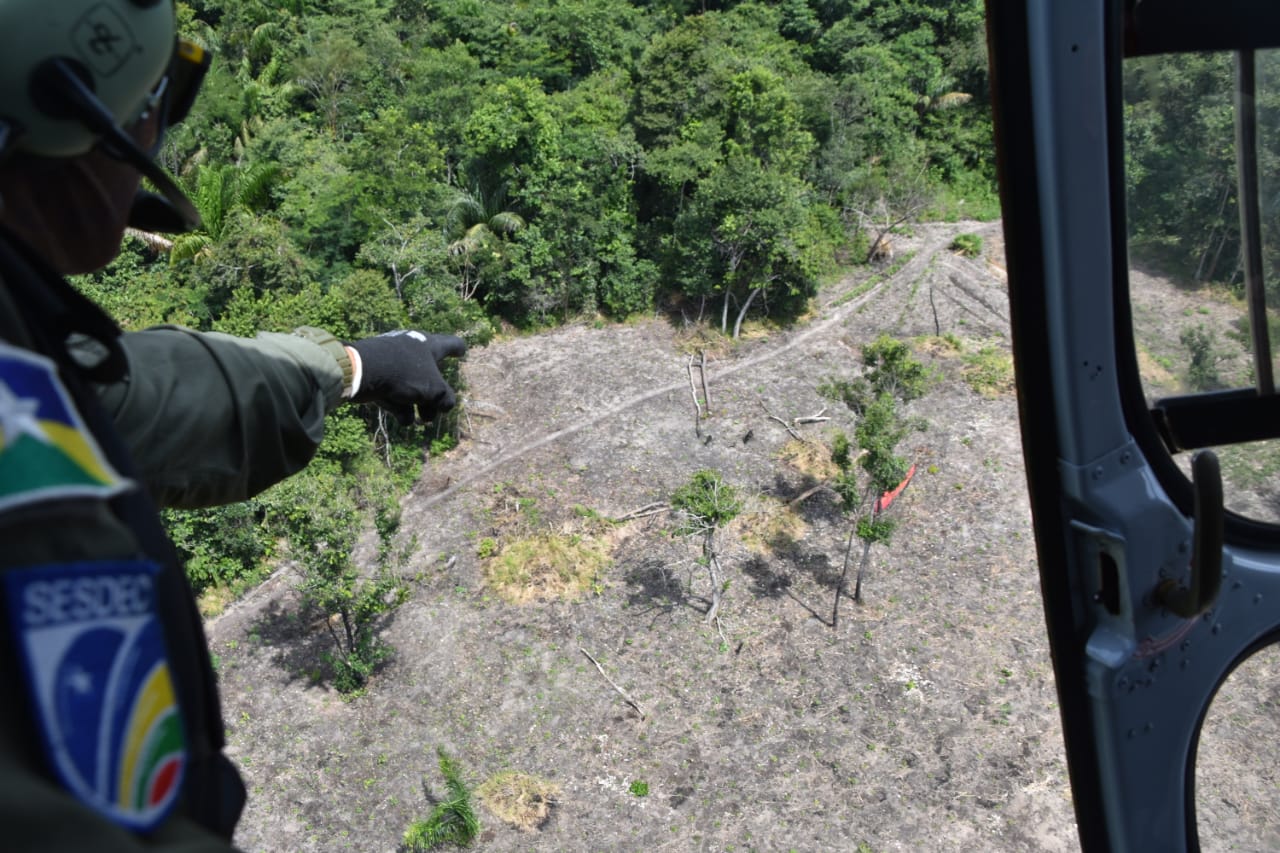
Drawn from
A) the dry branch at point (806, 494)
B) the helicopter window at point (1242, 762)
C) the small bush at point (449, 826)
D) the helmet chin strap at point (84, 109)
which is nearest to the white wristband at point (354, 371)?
the helmet chin strap at point (84, 109)

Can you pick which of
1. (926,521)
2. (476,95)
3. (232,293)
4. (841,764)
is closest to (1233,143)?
(841,764)

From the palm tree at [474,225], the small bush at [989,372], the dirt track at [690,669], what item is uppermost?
the palm tree at [474,225]

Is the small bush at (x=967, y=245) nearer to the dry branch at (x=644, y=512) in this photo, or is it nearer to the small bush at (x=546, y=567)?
the dry branch at (x=644, y=512)

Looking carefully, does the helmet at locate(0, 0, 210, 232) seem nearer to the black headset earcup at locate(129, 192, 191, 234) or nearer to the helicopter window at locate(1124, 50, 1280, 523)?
the black headset earcup at locate(129, 192, 191, 234)

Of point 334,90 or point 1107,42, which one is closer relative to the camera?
point 1107,42

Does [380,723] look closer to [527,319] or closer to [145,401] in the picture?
[527,319]

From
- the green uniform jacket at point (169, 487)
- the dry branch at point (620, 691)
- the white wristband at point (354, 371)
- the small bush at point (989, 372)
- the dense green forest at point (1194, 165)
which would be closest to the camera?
the green uniform jacket at point (169, 487)
